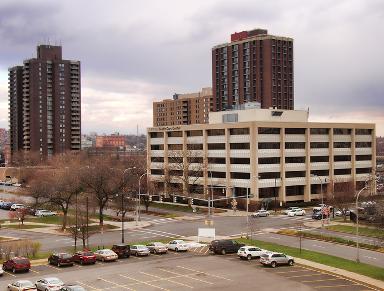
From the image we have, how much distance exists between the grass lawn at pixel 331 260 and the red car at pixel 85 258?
1894cm

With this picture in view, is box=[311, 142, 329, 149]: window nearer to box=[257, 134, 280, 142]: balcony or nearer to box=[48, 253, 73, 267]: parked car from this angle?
box=[257, 134, 280, 142]: balcony

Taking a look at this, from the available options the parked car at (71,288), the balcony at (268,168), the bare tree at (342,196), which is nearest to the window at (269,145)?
the balcony at (268,168)

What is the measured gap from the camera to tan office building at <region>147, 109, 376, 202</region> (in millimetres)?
108812

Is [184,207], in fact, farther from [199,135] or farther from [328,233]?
[328,233]

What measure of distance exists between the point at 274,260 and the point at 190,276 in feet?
27.9

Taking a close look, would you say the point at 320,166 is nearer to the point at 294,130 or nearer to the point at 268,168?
the point at 294,130

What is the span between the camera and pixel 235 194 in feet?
364

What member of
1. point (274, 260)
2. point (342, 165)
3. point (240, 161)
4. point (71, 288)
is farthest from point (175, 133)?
point (71, 288)

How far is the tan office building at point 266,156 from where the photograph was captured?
108812 mm

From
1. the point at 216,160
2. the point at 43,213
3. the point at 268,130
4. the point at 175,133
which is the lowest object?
the point at 43,213

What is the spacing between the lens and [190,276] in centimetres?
4644

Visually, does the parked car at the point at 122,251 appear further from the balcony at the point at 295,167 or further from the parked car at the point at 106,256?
the balcony at the point at 295,167

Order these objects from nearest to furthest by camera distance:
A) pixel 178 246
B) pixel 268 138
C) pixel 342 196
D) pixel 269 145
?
pixel 178 246, pixel 342 196, pixel 268 138, pixel 269 145

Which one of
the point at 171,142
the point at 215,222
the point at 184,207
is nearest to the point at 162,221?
the point at 215,222
